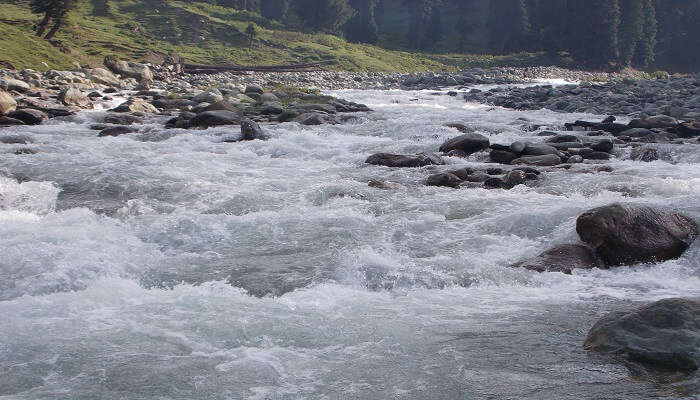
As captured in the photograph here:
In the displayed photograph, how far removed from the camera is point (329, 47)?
79.1 meters

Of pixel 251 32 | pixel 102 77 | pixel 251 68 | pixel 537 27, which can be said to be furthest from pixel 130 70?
pixel 537 27

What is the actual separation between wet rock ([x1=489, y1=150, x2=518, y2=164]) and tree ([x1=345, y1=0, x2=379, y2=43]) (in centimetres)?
8200

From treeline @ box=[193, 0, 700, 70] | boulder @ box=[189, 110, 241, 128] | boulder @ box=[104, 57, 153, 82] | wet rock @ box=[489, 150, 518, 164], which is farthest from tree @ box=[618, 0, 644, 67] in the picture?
wet rock @ box=[489, 150, 518, 164]

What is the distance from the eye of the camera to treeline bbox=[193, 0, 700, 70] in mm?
81562

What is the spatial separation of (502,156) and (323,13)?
7583 cm

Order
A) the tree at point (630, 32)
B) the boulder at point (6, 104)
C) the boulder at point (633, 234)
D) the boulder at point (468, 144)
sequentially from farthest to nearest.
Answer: the tree at point (630, 32), the boulder at point (6, 104), the boulder at point (468, 144), the boulder at point (633, 234)

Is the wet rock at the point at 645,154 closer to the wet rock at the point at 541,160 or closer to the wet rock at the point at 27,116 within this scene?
the wet rock at the point at 541,160

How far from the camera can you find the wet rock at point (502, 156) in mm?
17062

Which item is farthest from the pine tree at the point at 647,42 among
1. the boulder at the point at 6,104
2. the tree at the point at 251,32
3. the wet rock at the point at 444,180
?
the wet rock at the point at 444,180

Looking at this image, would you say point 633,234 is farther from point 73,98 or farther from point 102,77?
point 102,77

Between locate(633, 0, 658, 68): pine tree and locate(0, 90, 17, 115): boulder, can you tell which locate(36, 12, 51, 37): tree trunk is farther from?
locate(633, 0, 658, 68): pine tree

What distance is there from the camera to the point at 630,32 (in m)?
81.4

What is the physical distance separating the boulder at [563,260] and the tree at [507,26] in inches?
3565

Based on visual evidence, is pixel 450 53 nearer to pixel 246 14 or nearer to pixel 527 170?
pixel 246 14
